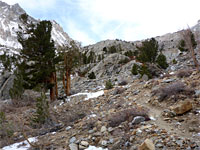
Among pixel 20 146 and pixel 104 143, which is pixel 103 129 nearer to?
pixel 104 143

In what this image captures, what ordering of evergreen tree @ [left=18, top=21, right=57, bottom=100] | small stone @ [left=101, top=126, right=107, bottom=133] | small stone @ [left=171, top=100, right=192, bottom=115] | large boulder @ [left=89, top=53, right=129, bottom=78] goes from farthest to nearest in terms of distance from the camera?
large boulder @ [left=89, top=53, right=129, bottom=78], evergreen tree @ [left=18, top=21, right=57, bottom=100], small stone @ [left=101, top=126, right=107, bottom=133], small stone @ [left=171, top=100, right=192, bottom=115]

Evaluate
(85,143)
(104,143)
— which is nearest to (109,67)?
(85,143)

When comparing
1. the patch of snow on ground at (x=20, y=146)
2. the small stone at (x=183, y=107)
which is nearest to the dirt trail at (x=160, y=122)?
the small stone at (x=183, y=107)

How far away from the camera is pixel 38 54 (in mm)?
13422

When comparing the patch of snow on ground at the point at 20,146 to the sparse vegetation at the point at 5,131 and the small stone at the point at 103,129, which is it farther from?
the small stone at the point at 103,129

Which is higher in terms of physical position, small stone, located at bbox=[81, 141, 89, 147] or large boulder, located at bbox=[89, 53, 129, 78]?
large boulder, located at bbox=[89, 53, 129, 78]

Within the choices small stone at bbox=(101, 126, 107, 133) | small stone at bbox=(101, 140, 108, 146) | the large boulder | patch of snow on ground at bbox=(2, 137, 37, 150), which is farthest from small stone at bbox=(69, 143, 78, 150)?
the large boulder

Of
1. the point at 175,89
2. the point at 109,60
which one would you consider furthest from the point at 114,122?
the point at 109,60

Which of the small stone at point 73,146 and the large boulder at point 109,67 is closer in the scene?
the small stone at point 73,146

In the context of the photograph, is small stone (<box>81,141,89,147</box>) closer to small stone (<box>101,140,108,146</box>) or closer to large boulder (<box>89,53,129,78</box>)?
small stone (<box>101,140,108,146</box>)

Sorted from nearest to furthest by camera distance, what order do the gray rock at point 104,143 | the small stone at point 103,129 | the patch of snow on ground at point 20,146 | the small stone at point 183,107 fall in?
1. the gray rock at point 104,143
2. the small stone at point 183,107
3. the small stone at point 103,129
4. the patch of snow on ground at point 20,146

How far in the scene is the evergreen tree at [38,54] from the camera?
12.8 metres

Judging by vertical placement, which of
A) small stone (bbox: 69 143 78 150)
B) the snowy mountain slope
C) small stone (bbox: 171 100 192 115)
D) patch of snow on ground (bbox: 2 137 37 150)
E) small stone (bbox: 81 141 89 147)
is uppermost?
the snowy mountain slope

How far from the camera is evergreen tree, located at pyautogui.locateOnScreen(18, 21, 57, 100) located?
1285 centimetres
